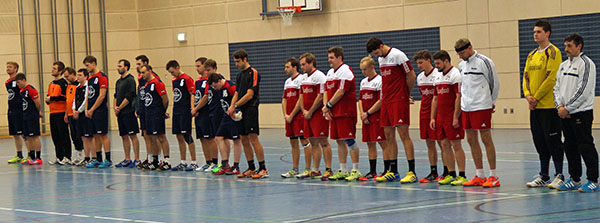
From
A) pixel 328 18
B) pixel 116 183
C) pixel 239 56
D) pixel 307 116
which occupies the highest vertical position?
pixel 328 18

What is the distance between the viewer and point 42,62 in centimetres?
2788

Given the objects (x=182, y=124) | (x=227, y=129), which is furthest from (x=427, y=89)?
(x=182, y=124)

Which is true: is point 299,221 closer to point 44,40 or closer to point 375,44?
point 375,44

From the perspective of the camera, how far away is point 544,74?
374 inches

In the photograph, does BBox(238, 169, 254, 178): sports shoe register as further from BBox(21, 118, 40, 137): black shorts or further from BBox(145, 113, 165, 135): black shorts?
BBox(21, 118, 40, 137): black shorts

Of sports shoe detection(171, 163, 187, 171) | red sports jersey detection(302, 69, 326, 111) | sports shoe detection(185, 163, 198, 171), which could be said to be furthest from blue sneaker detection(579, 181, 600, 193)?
sports shoe detection(171, 163, 187, 171)

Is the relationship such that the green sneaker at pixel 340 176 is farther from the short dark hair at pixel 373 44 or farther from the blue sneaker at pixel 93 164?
the blue sneaker at pixel 93 164

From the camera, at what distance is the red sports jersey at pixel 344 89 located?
11219 mm

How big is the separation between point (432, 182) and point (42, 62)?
20376mm

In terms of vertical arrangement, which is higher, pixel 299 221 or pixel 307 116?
pixel 307 116

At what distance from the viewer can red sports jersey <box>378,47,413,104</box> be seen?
10766 mm

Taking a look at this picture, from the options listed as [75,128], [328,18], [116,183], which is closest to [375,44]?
[116,183]

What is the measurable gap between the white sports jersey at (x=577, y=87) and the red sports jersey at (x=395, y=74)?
7.29 feet

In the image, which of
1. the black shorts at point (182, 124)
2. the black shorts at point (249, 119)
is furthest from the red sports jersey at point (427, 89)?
the black shorts at point (182, 124)
